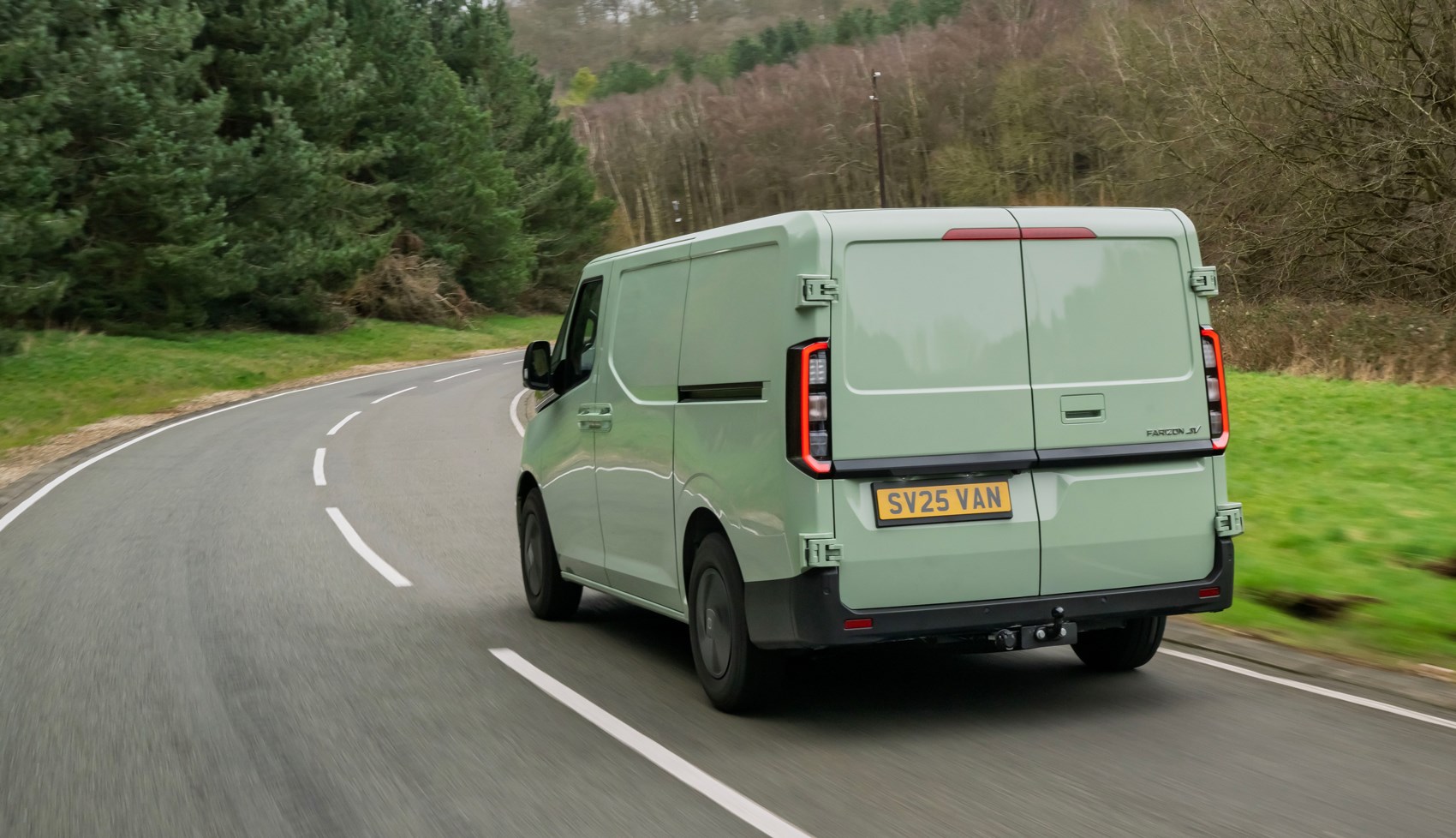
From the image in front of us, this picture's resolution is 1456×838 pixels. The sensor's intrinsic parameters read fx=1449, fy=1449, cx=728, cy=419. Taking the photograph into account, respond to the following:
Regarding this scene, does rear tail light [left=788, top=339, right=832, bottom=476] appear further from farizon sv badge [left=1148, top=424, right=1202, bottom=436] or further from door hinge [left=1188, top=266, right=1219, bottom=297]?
door hinge [left=1188, top=266, right=1219, bottom=297]

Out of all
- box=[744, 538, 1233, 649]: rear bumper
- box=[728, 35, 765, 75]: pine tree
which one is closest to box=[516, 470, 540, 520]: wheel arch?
box=[744, 538, 1233, 649]: rear bumper

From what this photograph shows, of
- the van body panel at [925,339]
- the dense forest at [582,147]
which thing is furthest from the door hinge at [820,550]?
the dense forest at [582,147]

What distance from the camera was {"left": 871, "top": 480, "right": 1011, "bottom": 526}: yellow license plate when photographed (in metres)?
5.63

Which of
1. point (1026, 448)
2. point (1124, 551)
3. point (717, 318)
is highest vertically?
point (717, 318)

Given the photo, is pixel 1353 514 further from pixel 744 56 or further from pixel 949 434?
pixel 744 56

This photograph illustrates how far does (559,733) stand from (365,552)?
20.4ft

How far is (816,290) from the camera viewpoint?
18.2 ft

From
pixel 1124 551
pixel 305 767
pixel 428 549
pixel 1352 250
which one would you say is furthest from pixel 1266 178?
pixel 305 767

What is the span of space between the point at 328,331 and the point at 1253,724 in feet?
148

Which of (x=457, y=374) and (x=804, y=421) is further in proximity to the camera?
(x=457, y=374)

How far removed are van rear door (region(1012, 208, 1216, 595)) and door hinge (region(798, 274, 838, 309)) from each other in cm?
87

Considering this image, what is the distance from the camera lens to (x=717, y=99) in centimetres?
9206

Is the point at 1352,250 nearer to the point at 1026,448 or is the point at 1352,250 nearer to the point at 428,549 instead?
the point at 428,549

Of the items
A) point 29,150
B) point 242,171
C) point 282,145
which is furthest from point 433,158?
point 29,150
